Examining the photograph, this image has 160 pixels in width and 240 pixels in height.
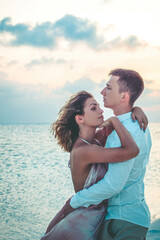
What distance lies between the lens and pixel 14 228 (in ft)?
20.0

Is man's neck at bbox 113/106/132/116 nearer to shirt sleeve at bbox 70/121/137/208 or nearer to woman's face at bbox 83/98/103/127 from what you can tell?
woman's face at bbox 83/98/103/127

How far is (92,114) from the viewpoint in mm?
2896

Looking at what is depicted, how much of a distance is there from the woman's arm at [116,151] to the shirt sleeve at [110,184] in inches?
2.9

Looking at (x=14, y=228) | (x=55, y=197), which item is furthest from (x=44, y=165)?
(x=14, y=228)

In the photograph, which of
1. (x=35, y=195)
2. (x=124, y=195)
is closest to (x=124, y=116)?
(x=124, y=195)

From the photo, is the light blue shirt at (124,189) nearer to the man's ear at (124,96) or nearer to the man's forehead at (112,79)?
the man's ear at (124,96)

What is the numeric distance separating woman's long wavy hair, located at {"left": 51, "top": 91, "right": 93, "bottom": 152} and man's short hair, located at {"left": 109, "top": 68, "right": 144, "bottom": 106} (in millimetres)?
539

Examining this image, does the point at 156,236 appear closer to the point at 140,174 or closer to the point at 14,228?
the point at 140,174

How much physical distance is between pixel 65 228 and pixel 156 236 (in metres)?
2.63

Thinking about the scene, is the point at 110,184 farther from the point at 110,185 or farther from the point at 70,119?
the point at 70,119

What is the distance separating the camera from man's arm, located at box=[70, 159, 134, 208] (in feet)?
6.77

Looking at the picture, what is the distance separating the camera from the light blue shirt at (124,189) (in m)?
2.09

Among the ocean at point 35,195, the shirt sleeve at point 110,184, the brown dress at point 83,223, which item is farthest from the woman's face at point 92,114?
the ocean at point 35,195

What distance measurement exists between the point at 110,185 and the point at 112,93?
0.99 metres
